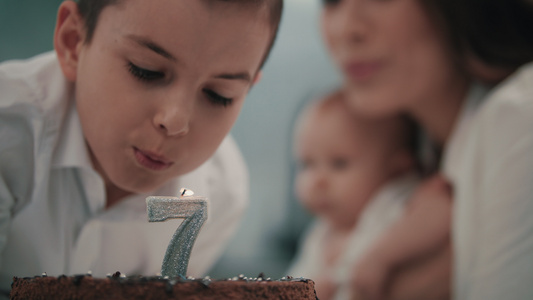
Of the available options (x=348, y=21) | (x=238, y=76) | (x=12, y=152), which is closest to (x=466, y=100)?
(x=348, y=21)

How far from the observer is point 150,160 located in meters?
0.65

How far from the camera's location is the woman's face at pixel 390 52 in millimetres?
1363

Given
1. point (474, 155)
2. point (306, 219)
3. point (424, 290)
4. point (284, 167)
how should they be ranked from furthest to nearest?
1. point (306, 219)
2. point (284, 167)
3. point (424, 290)
4. point (474, 155)

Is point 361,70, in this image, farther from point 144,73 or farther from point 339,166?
point 144,73

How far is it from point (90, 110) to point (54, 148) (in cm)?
10

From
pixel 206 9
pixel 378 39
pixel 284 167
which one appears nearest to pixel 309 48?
pixel 378 39

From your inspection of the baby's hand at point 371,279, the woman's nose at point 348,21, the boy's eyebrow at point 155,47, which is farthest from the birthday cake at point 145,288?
the woman's nose at point 348,21

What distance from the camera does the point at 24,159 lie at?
68 cm

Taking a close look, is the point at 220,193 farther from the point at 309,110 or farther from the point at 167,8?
the point at 309,110

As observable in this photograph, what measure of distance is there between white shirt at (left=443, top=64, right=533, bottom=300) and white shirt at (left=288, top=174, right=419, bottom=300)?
34 centimetres

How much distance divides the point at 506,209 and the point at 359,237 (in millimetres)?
573

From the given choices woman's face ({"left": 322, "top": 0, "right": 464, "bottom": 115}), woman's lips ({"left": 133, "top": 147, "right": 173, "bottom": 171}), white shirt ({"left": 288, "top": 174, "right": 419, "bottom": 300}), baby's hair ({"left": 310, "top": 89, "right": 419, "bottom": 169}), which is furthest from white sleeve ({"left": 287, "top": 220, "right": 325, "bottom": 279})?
woman's lips ({"left": 133, "top": 147, "right": 173, "bottom": 171})

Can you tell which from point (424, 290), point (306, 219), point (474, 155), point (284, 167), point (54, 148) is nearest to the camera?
point (54, 148)

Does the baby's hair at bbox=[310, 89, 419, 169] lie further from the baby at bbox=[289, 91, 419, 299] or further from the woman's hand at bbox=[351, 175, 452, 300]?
the woman's hand at bbox=[351, 175, 452, 300]
